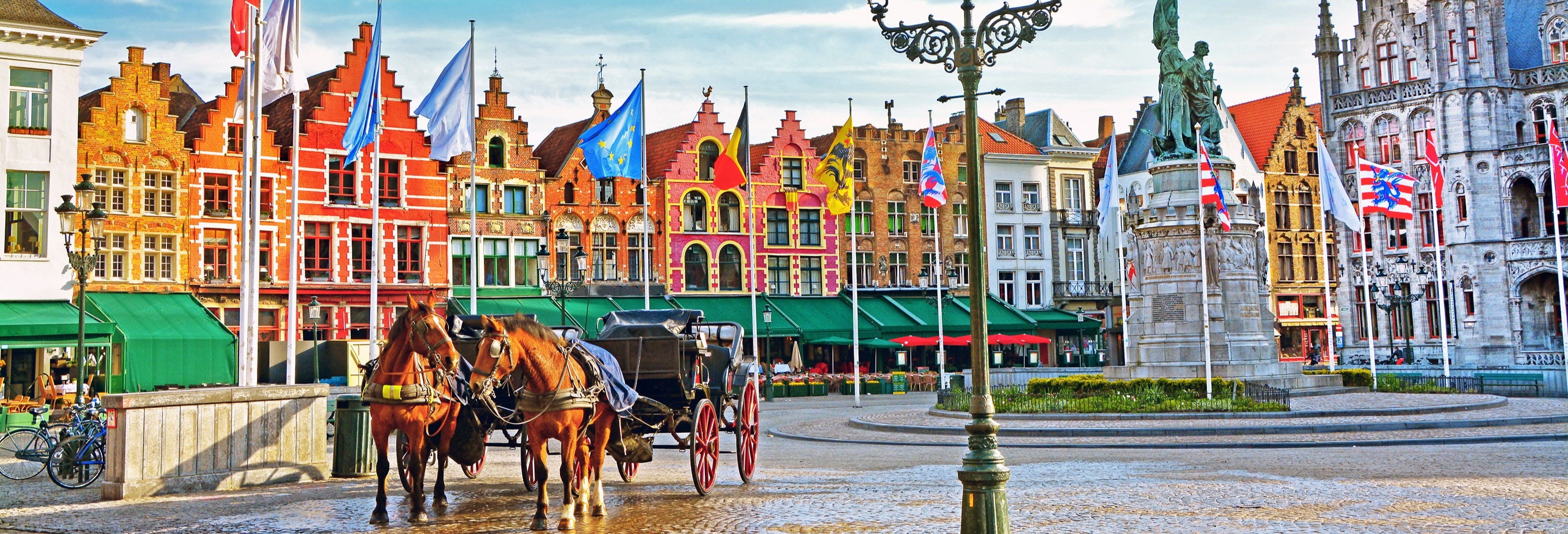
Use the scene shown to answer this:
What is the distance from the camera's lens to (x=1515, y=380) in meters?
34.9

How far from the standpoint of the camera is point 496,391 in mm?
12680

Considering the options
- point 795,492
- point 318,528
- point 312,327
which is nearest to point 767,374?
point 312,327

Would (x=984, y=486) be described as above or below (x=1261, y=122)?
below

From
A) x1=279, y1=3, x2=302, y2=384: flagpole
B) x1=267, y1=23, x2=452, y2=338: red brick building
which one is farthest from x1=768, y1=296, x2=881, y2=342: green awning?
x1=279, y1=3, x2=302, y2=384: flagpole

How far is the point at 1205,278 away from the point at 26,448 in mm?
20204

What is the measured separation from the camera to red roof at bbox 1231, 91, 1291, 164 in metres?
63.5

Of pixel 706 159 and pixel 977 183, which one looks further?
pixel 706 159

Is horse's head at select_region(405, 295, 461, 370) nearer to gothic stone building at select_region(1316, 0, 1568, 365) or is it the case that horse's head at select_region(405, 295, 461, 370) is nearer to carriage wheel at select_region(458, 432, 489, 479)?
carriage wheel at select_region(458, 432, 489, 479)

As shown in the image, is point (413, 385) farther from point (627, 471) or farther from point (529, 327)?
point (627, 471)

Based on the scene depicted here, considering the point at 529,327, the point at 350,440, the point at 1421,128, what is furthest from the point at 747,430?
the point at 1421,128

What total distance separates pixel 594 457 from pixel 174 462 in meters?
4.97

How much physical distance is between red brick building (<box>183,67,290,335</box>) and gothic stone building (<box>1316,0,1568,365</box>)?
1522 inches

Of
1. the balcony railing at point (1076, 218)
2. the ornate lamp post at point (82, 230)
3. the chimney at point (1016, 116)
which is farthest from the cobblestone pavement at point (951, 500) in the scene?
the chimney at point (1016, 116)

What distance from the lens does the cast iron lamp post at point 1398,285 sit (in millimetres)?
53188
